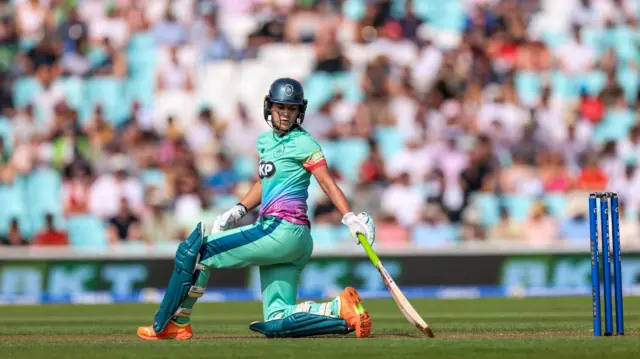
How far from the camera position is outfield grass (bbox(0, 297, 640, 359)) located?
6.66 metres

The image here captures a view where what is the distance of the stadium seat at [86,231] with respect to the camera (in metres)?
14.8

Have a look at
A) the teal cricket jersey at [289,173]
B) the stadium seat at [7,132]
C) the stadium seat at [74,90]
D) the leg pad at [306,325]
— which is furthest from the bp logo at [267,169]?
the stadium seat at [74,90]

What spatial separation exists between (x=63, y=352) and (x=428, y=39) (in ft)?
37.1

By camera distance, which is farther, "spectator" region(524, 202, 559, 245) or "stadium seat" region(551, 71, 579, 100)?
"stadium seat" region(551, 71, 579, 100)

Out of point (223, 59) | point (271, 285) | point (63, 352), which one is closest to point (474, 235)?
point (223, 59)

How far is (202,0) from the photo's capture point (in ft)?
58.6

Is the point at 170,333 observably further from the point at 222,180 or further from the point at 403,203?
the point at 222,180

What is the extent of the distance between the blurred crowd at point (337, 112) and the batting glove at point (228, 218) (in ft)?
21.5

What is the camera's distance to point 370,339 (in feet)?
24.3

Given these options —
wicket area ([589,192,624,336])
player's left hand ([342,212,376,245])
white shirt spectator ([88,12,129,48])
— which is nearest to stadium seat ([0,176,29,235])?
white shirt spectator ([88,12,129,48])

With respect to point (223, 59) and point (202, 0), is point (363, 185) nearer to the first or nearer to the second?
point (223, 59)

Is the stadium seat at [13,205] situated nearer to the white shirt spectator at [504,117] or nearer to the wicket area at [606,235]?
the white shirt spectator at [504,117]

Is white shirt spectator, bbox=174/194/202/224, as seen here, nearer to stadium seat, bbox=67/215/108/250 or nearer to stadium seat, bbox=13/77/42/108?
stadium seat, bbox=67/215/108/250

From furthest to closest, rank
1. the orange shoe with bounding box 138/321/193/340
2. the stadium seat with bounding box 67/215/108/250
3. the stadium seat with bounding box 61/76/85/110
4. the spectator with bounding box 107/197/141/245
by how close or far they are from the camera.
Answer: the stadium seat with bounding box 61/76/85/110
the stadium seat with bounding box 67/215/108/250
the spectator with bounding box 107/197/141/245
the orange shoe with bounding box 138/321/193/340
